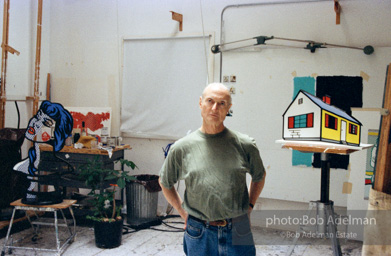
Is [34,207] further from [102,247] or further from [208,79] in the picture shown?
[208,79]

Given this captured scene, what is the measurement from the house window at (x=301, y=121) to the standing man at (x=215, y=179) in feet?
1.10

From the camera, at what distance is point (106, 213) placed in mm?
3455

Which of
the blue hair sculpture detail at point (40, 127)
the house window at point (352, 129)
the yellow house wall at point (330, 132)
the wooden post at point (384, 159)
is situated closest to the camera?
the wooden post at point (384, 159)

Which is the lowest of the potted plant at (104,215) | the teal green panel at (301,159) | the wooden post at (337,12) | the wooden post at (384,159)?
the potted plant at (104,215)

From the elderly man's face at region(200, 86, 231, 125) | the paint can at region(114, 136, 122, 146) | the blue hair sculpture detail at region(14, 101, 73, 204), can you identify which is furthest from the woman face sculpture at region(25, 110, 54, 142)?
the elderly man's face at region(200, 86, 231, 125)

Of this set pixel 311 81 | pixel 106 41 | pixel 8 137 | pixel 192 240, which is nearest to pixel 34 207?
pixel 8 137

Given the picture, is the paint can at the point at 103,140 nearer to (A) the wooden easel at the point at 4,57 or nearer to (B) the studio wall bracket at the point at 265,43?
(A) the wooden easel at the point at 4,57

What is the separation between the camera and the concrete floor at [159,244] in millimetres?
3305

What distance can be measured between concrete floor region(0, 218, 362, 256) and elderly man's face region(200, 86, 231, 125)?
1.99 metres

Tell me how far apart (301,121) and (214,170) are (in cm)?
59

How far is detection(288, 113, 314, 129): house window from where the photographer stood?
1855mm

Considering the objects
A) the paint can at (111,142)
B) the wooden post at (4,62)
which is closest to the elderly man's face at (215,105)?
the paint can at (111,142)

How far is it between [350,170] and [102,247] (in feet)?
7.83

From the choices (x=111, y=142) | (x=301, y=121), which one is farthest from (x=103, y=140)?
(x=301, y=121)
